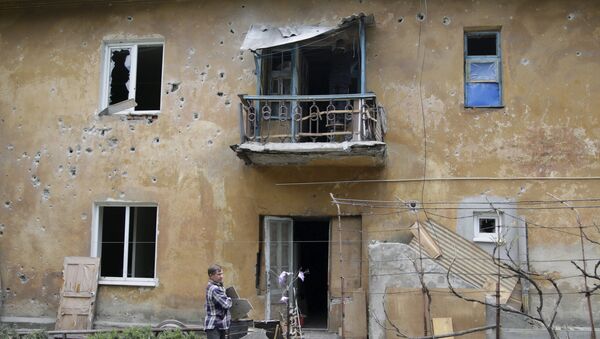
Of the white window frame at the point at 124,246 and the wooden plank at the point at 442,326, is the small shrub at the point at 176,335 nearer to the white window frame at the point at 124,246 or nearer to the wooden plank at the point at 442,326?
the white window frame at the point at 124,246

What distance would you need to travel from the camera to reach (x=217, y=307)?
7883mm

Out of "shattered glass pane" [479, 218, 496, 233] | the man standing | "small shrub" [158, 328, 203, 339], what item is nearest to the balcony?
"shattered glass pane" [479, 218, 496, 233]

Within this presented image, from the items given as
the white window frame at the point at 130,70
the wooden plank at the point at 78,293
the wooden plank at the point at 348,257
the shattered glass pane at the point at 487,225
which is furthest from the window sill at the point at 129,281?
the shattered glass pane at the point at 487,225

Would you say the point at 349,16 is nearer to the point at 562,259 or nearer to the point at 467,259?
the point at 467,259

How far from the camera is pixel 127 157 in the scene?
10945mm

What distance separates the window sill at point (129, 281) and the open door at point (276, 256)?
2.01 meters

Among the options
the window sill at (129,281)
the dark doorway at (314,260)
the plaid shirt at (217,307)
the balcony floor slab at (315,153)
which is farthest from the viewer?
the dark doorway at (314,260)

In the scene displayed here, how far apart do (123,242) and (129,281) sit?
0.88 m

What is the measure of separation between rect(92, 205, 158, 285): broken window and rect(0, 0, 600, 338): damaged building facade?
0.24 feet

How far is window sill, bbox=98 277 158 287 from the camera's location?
10.6 metres

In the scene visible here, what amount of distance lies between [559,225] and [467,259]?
1620 mm

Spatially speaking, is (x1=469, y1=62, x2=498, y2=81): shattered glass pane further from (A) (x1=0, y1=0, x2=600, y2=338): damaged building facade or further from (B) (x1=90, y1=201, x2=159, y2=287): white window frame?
(B) (x1=90, y1=201, x2=159, y2=287): white window frame

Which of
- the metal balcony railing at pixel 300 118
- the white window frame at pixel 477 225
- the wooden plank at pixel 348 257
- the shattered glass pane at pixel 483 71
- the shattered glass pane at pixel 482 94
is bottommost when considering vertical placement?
the wooden plank at pixel 348 257

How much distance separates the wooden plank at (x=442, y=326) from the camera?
8.58 meters
